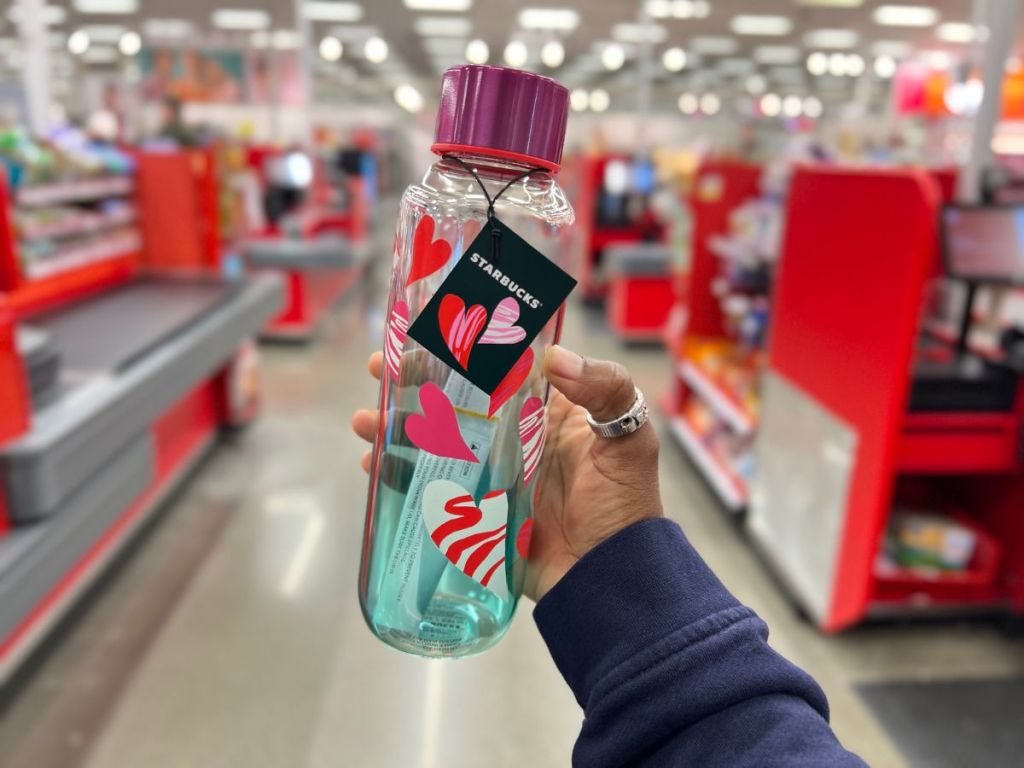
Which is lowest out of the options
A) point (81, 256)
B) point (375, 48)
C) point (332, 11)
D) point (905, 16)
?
point (81, 256)

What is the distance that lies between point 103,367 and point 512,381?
2380mm

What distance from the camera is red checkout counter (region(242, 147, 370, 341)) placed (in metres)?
6.43

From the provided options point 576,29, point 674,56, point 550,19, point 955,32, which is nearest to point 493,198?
point 550,19

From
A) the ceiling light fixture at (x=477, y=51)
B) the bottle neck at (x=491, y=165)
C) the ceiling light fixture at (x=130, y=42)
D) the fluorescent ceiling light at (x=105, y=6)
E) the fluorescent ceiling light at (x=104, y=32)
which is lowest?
the bottle neck at (x=491, y=165)

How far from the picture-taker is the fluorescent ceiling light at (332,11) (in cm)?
1327

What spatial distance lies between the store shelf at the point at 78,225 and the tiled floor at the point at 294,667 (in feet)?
4.25

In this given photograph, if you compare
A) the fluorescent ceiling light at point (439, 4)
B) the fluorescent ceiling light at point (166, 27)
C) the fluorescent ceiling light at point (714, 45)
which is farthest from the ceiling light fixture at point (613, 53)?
the fluorescent ceiling light at point (166, 27)

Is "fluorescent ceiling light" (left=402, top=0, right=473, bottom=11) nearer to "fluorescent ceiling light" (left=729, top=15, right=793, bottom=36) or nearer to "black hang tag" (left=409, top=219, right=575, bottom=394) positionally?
"fluorescent ceiling light" (left=729, top=15, right=793, bottom=36)

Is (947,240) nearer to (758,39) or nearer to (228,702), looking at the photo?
(228,702)

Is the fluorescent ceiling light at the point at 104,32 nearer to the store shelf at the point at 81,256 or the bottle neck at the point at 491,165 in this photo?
the store shelf at the point at 81,256

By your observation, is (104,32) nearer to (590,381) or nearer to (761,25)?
(761,25)

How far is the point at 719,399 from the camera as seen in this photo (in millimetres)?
3834

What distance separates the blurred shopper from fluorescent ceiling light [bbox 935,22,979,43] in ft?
51.5

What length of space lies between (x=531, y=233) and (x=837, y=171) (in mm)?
2281
